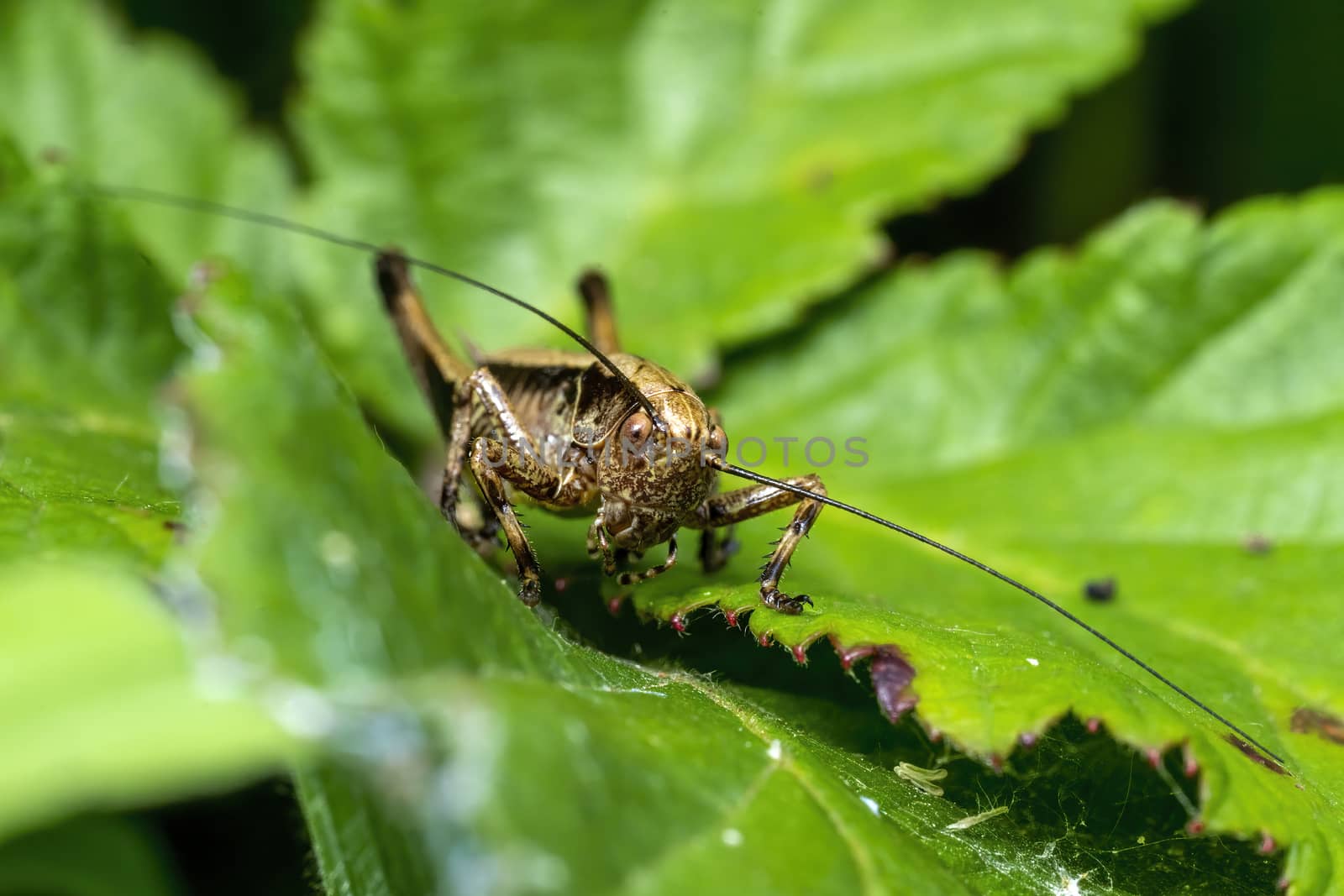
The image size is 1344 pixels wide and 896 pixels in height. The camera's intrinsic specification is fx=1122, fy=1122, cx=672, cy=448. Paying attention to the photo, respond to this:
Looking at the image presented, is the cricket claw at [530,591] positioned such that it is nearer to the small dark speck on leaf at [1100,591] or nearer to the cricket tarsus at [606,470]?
the cricket tarsus at [606,470]

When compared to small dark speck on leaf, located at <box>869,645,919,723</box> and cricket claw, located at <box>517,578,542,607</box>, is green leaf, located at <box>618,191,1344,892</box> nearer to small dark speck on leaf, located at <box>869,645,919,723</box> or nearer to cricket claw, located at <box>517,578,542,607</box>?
small dark speck on leaf, located at <box>869,645,919,723</box>

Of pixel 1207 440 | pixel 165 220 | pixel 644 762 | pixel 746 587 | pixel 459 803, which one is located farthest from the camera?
pixel 165 220

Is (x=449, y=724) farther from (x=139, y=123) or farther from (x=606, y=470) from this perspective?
(x=139, y=123)

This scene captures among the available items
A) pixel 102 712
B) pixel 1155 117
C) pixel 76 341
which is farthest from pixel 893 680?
pixel 1155 117

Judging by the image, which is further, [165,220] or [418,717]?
[165,220]

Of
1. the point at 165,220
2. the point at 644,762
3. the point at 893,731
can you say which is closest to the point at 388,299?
the point at 165,220

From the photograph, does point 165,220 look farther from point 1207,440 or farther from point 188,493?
point 1207,440

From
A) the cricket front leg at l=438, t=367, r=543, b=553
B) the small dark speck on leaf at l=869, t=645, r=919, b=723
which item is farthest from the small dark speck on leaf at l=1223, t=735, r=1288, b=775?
the cricket front leg at l=438, t=367, r=543, b=553
